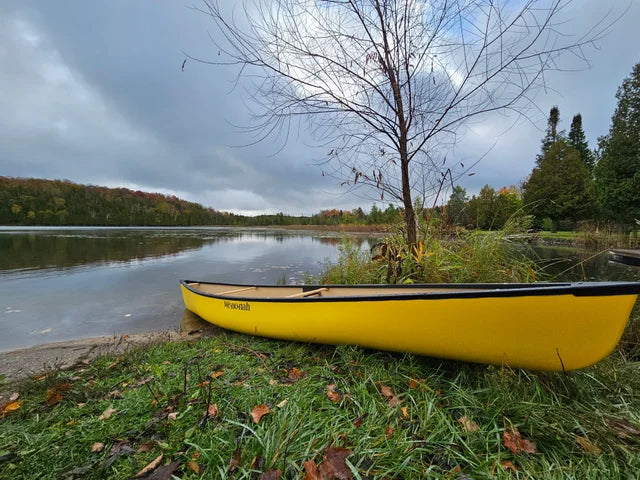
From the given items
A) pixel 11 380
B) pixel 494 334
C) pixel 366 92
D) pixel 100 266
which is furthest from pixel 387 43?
pixel 100 266

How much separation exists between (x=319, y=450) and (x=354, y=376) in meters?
0.88

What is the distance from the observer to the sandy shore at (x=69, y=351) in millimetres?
2709

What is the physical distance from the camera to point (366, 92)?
3.15 meters

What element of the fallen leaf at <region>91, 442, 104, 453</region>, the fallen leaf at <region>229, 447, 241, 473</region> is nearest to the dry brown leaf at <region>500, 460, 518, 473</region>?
Answer: the fallen leaf at <region>229, 447, 241, 473</region>

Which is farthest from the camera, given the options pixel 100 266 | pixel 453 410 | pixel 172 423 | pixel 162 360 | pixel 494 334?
pixel 100 266

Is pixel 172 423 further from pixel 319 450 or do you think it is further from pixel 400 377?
pixel 400 377

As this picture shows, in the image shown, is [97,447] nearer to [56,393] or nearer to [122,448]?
[122,448]

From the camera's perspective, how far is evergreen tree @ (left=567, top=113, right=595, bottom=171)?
1174 inches

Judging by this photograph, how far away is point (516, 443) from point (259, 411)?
1367 mm

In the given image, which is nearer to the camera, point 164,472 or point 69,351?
point 164,472

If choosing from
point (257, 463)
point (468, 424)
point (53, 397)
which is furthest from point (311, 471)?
point (53, 397)

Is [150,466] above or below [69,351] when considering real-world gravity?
above

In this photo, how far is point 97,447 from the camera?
1.36 metres

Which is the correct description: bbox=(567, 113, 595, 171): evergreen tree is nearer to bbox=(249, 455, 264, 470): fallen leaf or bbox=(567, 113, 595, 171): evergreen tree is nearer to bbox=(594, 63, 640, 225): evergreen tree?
bbox=(594, 63, 640, 225): evergreen tree
